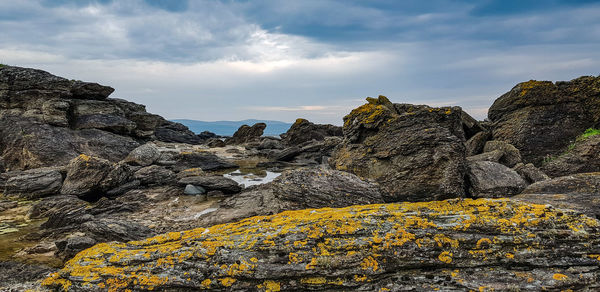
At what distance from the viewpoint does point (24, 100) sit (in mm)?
28781

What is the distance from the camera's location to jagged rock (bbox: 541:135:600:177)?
14242 millimetres

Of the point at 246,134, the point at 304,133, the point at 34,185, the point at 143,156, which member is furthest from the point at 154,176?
the point at 246,134

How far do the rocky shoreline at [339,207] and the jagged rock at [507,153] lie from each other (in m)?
0.09

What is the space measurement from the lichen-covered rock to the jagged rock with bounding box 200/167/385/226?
3941 mm

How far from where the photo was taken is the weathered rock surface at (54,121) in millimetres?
25531

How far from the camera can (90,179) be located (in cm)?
1775

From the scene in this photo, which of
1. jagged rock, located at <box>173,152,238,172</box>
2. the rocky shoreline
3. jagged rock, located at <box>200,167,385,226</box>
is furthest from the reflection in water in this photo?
jagged rock, located at <box>200,167,385,226</box>

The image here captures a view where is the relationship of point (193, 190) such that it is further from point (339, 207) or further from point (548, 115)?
point (548, 115)

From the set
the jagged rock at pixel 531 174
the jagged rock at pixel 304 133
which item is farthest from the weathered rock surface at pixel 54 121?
the jagged rock at pixel 531 174

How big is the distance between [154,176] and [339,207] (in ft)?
53.1

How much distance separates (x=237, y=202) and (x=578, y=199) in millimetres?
11754

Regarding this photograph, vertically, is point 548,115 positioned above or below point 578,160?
above

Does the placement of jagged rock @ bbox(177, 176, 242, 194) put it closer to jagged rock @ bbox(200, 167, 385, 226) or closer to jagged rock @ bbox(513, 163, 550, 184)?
jagged rock @ bbox(200, 167, 385, 226)

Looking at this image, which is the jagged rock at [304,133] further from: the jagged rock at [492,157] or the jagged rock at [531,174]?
the jagged rock at [531,174]
